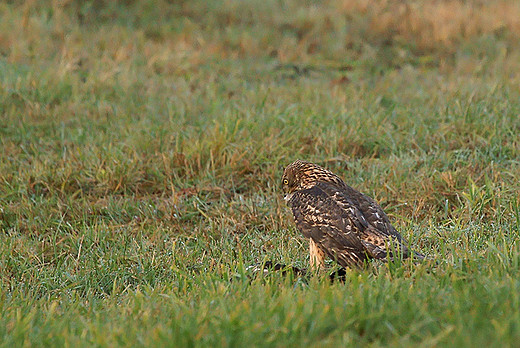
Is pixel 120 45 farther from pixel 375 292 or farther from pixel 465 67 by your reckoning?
pixel 375 292

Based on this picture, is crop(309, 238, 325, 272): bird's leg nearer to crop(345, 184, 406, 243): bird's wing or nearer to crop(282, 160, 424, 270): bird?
crop(282, 160, 424, 270): bird

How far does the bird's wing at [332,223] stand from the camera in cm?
486

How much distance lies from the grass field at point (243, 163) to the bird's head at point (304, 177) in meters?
0.50

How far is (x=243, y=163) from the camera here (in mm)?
7484

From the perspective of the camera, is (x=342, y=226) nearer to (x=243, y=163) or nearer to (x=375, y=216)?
(x=375, y=216)

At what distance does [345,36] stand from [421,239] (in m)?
7.52

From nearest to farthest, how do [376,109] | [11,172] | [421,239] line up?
[421,239] < [11,172] < [376,109]

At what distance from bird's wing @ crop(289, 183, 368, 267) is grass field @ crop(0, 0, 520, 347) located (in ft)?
0.96

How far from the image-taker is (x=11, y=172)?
297 inches

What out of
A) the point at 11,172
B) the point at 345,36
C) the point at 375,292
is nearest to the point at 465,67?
the point at 345,36

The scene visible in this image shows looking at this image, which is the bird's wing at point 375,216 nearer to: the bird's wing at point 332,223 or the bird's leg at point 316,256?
the bird's wing at point 332,223

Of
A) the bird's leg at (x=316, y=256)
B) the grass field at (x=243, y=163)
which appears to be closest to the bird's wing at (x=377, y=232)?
the grass field at (x=243, y=163)

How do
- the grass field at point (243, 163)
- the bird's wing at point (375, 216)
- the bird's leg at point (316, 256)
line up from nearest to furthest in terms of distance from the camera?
the grass field at point (243, 163), the bird's wing at point (375, 216), the bird's leg at point (316, 256)

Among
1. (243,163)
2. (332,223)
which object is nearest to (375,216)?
(332,223)
